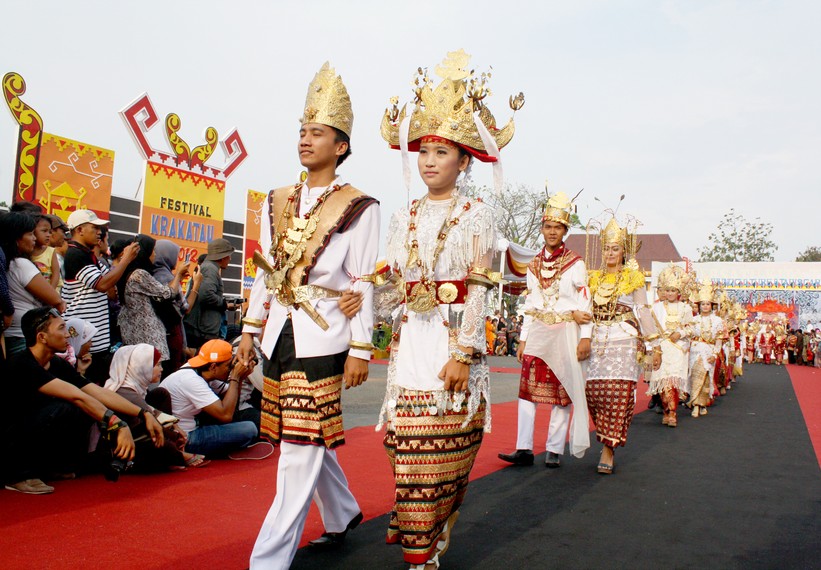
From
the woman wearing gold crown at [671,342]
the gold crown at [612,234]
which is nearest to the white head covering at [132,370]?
the gold crown at [612,234]

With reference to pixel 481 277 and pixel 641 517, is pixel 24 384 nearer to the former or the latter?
pixel 481 277

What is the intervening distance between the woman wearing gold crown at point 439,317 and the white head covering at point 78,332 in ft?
9.67

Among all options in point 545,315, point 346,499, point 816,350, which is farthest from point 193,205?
point 816,350

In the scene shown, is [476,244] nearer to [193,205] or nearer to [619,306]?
[619,306]

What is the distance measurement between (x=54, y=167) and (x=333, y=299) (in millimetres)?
11321

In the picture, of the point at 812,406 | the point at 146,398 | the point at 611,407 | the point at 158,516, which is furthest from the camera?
the point at 812,406

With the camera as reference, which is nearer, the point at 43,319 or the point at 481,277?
the point at 481,277

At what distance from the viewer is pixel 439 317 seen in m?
3.18

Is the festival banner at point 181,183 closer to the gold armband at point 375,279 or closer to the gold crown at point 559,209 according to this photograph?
the gold crown at point 559,209

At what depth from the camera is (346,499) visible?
11.3 ft

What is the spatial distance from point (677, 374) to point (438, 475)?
7.15 meters

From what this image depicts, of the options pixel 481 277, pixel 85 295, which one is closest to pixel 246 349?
pixel 481 277

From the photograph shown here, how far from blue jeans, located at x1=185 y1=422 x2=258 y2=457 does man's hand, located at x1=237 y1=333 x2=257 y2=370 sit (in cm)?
241

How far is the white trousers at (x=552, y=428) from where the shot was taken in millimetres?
5883
